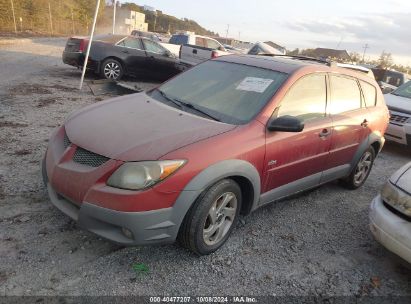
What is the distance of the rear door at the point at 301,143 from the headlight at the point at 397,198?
2.53 ft

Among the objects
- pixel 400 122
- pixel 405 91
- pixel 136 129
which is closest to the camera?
pixel 136 129

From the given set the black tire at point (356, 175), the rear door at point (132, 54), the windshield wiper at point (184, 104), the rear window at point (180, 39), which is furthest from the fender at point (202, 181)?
the rear window at point (180, 39)

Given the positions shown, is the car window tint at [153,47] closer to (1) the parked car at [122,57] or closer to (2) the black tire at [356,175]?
(1) the parked car at [122,57]

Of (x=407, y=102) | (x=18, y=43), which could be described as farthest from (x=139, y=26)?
(x=407, y=102)

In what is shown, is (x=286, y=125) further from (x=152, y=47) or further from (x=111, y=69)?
(x=152, y=47)

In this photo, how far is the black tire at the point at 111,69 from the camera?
10820mm

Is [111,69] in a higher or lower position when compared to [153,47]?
lower

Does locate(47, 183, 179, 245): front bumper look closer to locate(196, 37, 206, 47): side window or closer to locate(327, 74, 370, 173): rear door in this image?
locate(327, 74, 370, 173): rear door

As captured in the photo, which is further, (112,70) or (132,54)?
(132,54)

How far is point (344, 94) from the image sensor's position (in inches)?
170

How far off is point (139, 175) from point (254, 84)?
1.62 m

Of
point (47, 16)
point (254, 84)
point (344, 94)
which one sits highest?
point (254, 84)

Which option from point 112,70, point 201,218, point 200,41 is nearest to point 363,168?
point 201,218

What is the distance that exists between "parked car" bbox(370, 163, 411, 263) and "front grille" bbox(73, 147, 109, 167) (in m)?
2.41
